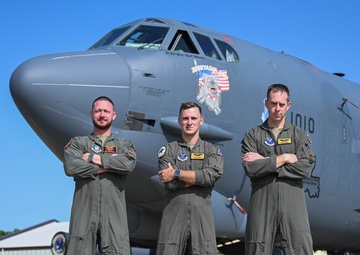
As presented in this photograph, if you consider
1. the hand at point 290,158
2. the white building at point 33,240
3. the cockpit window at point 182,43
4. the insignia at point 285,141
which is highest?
the cockpit window at point 182,43

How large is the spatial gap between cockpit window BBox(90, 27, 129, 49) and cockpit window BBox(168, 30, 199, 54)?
96cm

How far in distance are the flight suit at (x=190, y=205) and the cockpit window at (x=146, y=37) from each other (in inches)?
172

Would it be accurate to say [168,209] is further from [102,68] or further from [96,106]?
[102,68]

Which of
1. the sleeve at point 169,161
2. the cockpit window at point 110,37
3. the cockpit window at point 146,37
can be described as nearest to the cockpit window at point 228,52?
the cockpit window at point 146,37

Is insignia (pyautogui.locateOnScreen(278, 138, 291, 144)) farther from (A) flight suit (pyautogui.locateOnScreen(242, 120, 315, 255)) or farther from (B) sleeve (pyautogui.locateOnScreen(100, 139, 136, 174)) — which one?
(B) sleeve (pyautogui.locateOnScreen(100, 139, 136, 174))

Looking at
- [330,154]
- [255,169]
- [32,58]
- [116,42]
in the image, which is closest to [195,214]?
[255,169]

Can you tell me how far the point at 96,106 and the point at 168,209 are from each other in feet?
4.27

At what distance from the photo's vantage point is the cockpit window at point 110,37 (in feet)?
36.9

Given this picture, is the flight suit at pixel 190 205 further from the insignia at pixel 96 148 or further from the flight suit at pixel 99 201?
the insignia at pixel 96 148

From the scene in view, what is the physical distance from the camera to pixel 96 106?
6.74 m

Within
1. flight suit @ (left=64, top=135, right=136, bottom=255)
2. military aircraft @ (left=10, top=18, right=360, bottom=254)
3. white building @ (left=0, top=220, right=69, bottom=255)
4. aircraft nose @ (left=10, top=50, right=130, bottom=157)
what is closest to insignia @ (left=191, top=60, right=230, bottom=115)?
military aircraft @ (left=10, top=18, right=360, bottom=254)

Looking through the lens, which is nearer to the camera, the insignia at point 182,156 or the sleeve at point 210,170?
the sleeve at point 210,170

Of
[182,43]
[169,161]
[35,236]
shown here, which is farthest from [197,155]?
[35,236]

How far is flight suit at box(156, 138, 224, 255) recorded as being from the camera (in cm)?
648
